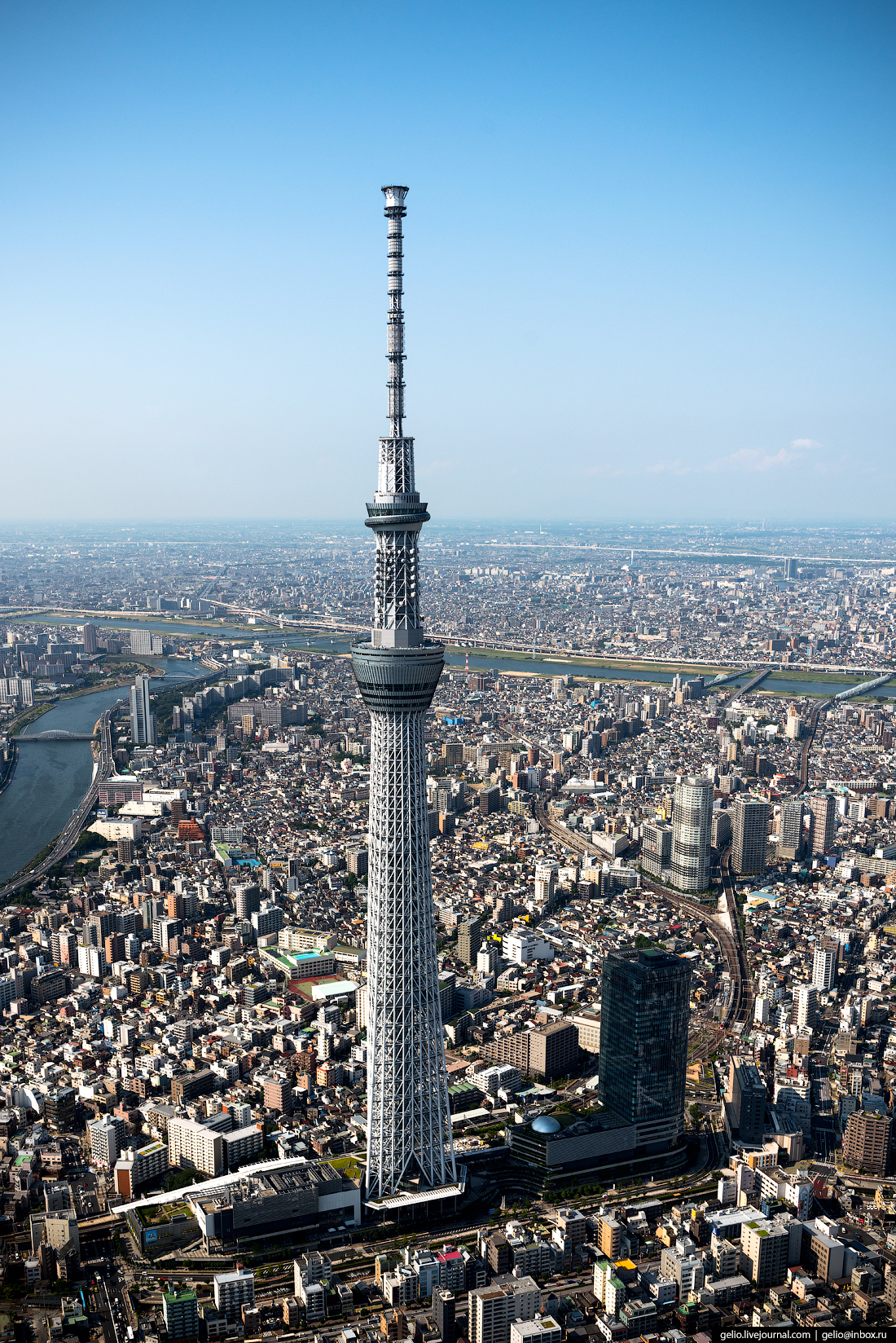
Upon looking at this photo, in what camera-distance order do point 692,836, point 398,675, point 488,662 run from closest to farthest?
point 398,675 → point 692,836 → point 488,662

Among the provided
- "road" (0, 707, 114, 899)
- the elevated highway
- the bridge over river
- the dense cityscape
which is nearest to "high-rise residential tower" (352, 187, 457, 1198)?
the dense cityscape

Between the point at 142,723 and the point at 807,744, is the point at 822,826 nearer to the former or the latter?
the point at 807,744

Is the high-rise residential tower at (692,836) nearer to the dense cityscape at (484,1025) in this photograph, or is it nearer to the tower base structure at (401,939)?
the dense cityscape at (484,1025)

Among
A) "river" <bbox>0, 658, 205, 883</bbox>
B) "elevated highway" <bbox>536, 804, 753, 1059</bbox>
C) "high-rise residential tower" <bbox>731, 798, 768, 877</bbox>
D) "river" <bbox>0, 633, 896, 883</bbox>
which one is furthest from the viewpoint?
"river" <bbox>0, 633, 896, 883</bbox>

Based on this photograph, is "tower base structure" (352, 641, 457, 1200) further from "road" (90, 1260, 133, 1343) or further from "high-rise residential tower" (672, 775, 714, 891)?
"high-rise residential tower" (672, 775, 714, 891)

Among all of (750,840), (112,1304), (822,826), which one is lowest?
(112,1304)

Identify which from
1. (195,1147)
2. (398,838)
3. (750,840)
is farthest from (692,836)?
(195,1147)

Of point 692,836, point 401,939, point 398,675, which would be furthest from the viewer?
point 692,836
